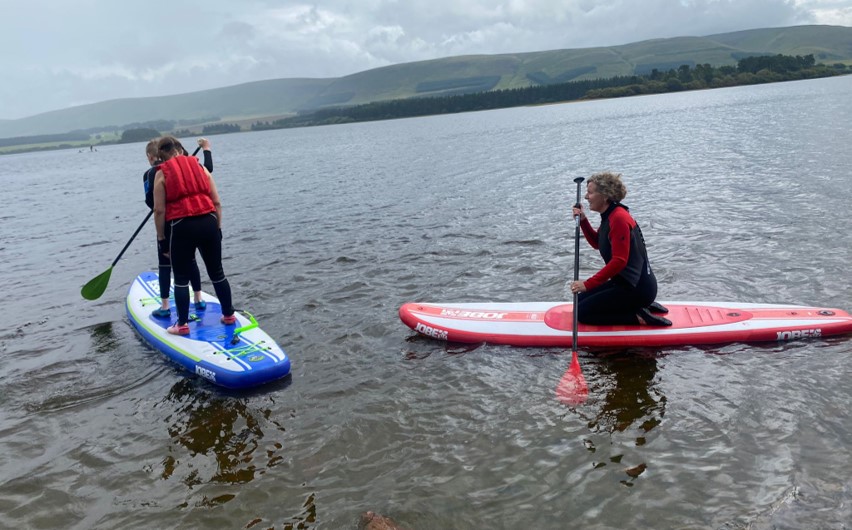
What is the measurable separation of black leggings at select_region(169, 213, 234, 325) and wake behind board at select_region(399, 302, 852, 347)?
9.94ft

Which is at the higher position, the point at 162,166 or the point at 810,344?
the point at 162,166

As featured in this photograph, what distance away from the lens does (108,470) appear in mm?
6102

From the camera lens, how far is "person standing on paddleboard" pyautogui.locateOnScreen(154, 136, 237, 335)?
7.55m

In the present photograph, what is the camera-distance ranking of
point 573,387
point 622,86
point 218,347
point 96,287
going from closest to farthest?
point 573,387, point 218,347, point 96,287, point 622,86

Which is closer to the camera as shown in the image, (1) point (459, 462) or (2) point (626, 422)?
(1) point (459, 462)

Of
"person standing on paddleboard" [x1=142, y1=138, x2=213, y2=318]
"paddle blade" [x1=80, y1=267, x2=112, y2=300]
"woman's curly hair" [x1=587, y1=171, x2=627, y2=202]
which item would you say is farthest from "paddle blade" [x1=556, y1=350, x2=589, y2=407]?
"paddle blade" [x1=80, y1=267, x2=112, y2=300]

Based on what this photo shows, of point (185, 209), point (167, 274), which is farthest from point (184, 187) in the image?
point (167, 274)

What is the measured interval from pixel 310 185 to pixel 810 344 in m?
25.4

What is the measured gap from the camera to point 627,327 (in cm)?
824

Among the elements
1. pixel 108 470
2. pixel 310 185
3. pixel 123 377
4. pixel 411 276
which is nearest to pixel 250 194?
pixel 310 185

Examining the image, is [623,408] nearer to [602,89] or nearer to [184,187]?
[184,187]

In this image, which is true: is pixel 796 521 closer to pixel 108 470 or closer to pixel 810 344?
pixel 810 344

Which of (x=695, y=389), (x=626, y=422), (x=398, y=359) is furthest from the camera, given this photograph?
(x=398, y=359)

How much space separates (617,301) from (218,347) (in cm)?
589
